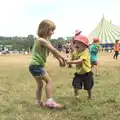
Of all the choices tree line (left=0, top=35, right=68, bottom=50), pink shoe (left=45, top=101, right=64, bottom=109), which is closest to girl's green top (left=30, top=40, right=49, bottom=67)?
pink shoe (left=45, top=101, right=64, bottom=109)

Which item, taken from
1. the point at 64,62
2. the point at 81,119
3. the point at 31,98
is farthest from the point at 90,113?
the point at 31,98

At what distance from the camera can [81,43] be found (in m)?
6.71

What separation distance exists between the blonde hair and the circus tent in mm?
39643

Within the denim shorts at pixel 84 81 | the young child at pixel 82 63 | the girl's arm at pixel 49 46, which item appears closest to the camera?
the girl's arm at pixel 49 46

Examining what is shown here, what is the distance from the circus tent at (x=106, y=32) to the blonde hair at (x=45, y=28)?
39643 mm

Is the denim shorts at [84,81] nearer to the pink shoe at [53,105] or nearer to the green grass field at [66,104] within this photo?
the green grass field at [66,104]

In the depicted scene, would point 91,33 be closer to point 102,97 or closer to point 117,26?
point 117,26

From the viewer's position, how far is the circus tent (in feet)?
152

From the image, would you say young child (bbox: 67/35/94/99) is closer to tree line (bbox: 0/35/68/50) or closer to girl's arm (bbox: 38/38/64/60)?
girl's arm (bbox: 38/38/64/60)

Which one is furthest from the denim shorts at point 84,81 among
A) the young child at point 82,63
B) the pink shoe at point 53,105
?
the pink shoe at point 53,105

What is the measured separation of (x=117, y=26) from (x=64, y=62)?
4443cm

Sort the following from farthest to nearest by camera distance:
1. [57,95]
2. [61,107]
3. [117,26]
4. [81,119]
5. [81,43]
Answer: [117,26] → [57,95] → [81,43] → [61,107] → [81,119]

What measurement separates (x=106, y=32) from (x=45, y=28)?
41.8 meters

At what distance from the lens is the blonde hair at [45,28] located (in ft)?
19.8
